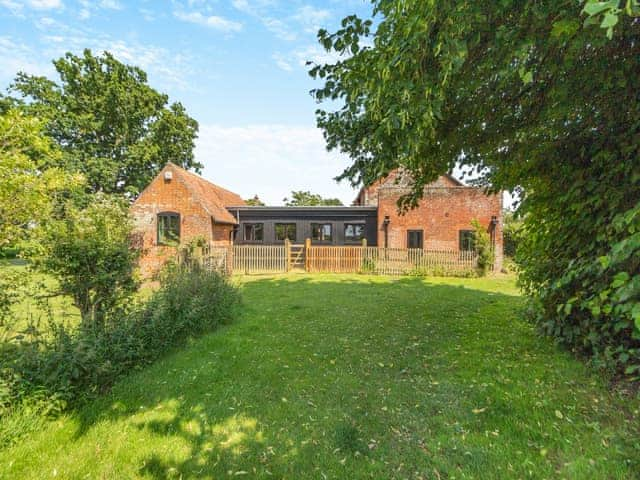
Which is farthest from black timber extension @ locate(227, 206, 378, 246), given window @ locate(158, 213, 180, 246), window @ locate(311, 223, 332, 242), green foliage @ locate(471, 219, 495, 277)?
green foliage @ locate(471, 219, 495, 277)

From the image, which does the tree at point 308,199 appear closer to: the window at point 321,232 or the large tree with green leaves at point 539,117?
the window at point 321,232

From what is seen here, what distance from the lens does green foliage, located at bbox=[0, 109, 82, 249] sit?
3346 millimetres

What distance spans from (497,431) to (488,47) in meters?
3.74

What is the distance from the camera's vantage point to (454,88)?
3377 mm

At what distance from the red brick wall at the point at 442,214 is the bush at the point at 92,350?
1286 cm

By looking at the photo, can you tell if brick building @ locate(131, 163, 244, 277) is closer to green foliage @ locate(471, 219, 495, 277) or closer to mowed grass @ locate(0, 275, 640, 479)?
mowed grass @ locate(0, 275, 640, 479)

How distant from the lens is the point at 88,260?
4.44 m

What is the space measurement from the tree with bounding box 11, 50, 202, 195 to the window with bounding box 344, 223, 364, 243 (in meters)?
20.1

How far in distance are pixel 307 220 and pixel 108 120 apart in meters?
22.3

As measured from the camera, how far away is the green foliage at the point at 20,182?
3.35m

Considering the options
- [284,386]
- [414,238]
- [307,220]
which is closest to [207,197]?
[307,220]

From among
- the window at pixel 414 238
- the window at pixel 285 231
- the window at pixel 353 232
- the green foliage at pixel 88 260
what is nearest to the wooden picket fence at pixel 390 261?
the window at pixel 414 238

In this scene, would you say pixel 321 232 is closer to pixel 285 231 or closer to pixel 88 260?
pixel 285 231

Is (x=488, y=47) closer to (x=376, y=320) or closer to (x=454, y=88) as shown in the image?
(x=454, y=88)
